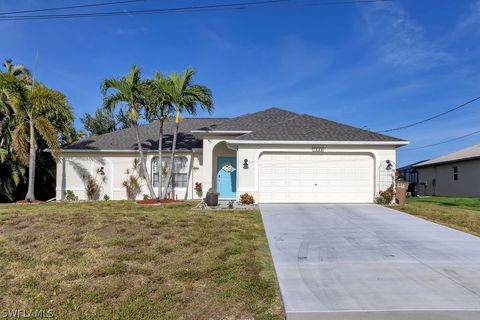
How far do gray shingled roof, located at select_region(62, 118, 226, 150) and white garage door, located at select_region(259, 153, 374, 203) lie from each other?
506 cm

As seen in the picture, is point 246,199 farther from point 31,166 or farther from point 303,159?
point 31,166

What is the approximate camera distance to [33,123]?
15922mm

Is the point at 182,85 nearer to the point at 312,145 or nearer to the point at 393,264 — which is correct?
the point at 312,145

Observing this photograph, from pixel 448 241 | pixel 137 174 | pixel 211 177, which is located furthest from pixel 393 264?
pixel 137 174

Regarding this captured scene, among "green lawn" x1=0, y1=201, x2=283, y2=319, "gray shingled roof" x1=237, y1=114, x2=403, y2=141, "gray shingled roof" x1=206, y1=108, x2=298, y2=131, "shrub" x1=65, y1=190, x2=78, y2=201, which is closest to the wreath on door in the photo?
"gray shingled roof" x1=206, y1=108, x2=298, y2=131

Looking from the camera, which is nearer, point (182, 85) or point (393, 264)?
point (393, 264)

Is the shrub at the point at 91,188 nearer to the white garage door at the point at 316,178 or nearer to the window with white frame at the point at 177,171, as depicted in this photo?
the window with white frame at the point at 177,171

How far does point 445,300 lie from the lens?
4.77 metres

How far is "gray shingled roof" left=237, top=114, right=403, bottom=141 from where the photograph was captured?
15570 mm

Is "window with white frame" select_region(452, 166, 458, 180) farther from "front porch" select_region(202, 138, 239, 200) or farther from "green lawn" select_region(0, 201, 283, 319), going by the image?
"green lawn" select_region(0, 201, 283, 319)

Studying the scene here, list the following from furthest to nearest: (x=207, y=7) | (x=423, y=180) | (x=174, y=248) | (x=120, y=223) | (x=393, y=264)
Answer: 1. (x=423, y=180)
2. (x=207, y=7)
3. (x=120, y=223)
4. (x=174, y=248)
5. (x=393, y=264)

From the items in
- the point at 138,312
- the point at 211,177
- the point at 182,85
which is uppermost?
the point at 182,85

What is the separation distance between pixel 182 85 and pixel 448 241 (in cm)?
1141

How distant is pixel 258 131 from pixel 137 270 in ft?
36.1
